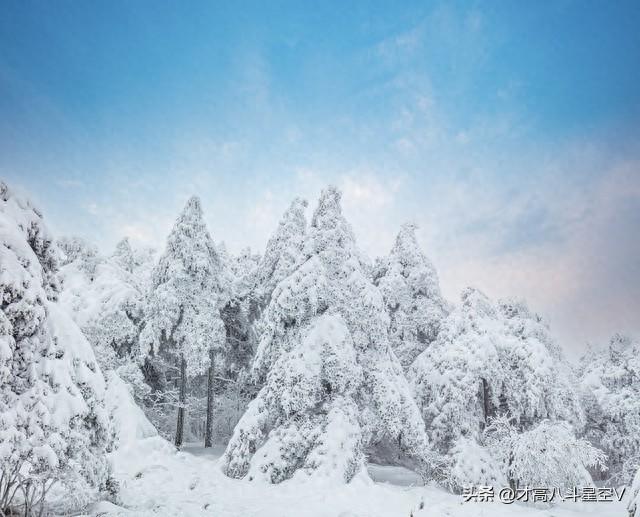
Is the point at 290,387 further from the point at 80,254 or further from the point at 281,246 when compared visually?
the point at 80,254

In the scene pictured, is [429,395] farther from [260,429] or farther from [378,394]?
[260,429]

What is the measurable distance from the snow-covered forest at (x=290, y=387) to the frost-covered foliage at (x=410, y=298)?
82 millimetres

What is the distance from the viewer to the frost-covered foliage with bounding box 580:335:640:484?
20.4 m

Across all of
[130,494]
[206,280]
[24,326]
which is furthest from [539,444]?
[206,280]

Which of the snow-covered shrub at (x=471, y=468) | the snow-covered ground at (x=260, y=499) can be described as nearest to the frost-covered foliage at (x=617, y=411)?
the snow-covered ground at (x=260, y=499)

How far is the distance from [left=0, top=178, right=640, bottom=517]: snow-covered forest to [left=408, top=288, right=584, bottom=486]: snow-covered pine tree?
7cm

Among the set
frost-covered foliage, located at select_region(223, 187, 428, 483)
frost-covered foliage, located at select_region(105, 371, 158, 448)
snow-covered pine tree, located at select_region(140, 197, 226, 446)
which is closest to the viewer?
frost-covered foliage, located at select_region(223, 187, 428, 483)

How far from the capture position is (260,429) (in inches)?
496

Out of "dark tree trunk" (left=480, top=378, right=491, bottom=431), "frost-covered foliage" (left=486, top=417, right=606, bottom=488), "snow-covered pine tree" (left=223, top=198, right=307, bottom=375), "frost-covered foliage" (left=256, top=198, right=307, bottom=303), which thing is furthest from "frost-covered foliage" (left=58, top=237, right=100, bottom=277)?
"frost-covered foliage" (left=486, top=417, right=606, bottom=488)

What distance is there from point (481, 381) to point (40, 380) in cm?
1421

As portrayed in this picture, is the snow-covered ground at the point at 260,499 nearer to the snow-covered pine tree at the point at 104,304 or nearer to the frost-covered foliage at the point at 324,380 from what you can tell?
the frost-covered foliage at the point at 324,380

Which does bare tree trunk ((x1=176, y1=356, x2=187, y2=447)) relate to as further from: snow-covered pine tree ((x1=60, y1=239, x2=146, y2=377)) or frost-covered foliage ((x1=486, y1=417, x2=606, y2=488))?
frost-covered foliage ((x1=486, y1=417, x2=606, y2=488))

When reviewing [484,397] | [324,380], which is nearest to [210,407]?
[324,380]

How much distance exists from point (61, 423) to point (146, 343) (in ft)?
45.4
